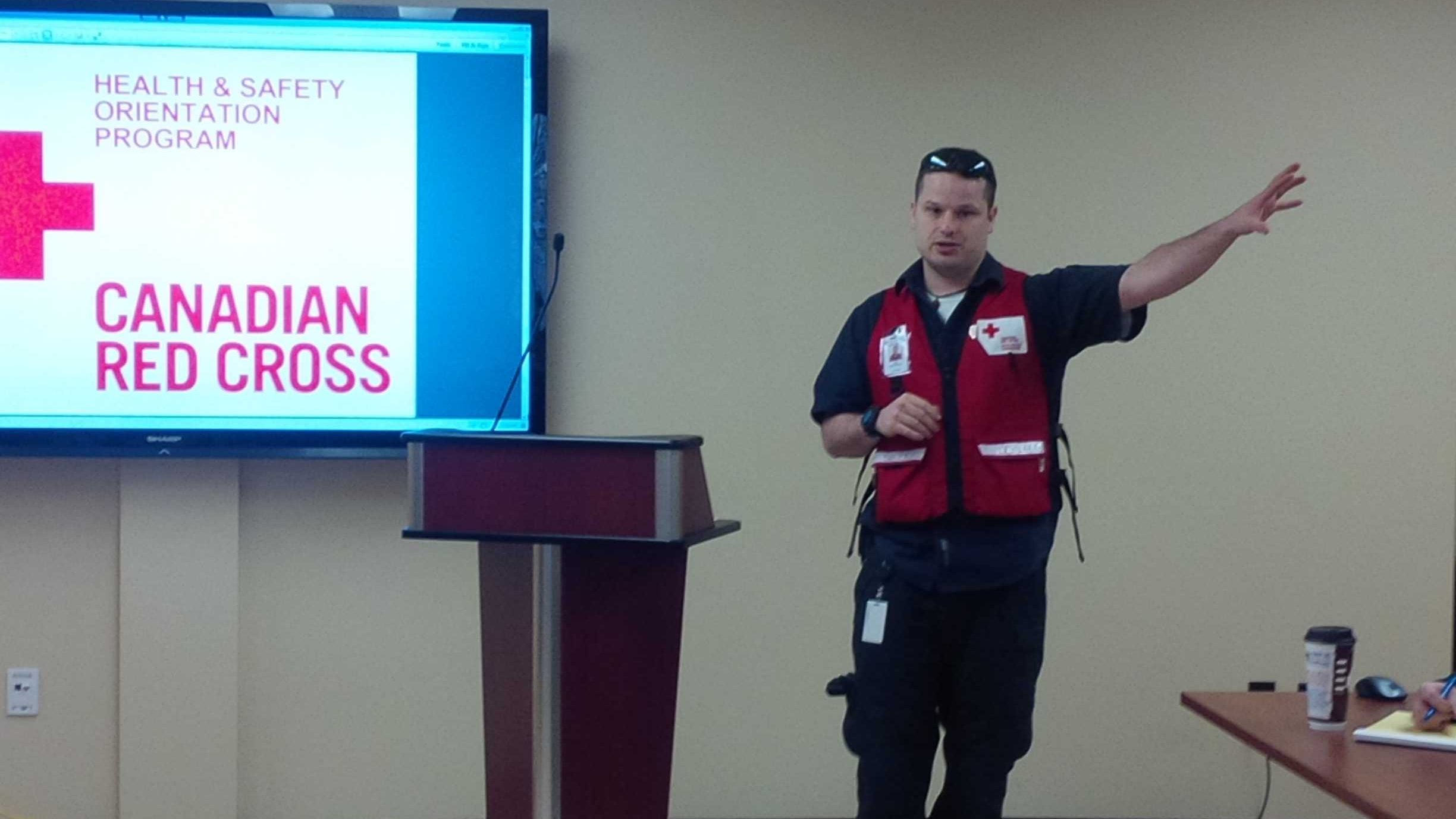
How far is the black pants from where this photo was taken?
88.1 inches

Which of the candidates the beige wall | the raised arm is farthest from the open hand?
the beige wall

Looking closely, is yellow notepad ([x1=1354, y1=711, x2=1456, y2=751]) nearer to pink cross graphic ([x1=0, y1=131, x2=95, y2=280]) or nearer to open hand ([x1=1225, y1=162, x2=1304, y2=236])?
open hand ([x1=1225, y1=162, x2=1304, y2=236])

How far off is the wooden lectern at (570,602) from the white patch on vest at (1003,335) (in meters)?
0.54

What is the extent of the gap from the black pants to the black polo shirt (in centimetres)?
4

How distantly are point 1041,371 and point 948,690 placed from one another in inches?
22.3

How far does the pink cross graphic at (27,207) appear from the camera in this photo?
324 centimetres

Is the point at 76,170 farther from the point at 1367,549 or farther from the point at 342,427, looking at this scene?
the point at 1367,549

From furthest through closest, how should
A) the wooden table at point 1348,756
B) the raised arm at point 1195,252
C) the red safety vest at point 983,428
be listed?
1. the red safety vest at point 983,428
2. the raised arm at point 1195,252
3. the wooden table at point 1348,756

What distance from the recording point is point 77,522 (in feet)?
11.0

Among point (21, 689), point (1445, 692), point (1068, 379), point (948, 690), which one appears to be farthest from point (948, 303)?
point (21, 689)

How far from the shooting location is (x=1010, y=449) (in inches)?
87.4

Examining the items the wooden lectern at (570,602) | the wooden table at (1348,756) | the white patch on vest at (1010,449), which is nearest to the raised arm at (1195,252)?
the white patch on vest at (1010,449)

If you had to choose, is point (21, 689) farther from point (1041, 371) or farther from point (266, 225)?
point (1041, 371)

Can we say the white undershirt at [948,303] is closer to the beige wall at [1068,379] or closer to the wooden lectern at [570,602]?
the wooden lectern at [570,602]
